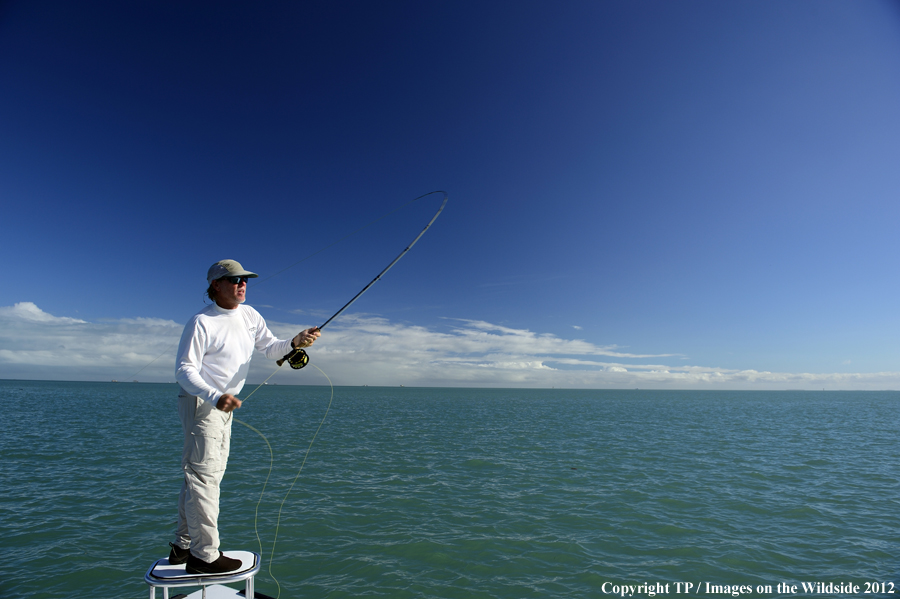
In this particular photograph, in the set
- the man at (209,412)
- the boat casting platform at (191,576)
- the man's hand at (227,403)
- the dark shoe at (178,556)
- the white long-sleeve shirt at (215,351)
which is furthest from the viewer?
the dark shoe at (178,556)

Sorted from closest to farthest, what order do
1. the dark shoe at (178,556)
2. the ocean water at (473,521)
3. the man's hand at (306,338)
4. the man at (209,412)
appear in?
the man at (209,412) → the dark shoe at (178,556) → the man's hand at (306,338) → the ocean water at (473,521)

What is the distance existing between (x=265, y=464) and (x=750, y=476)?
18779 millimetres

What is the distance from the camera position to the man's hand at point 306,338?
439 cm

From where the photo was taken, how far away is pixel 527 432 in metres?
30.1

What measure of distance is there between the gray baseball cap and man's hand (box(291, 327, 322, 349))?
845 millimetres

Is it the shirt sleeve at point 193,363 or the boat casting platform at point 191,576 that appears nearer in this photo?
the shirt sleeve at point 193,363

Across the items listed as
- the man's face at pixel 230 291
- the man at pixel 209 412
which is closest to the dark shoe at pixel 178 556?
the man at pixel 209 412

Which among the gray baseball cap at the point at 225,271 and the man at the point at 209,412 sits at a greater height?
Result: the gray baseball cap at the point at 225,271

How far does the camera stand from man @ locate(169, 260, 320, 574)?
3.62m

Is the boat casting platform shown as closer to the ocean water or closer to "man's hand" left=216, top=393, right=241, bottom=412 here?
"man's hand" left=216, top=393, right=241, bottom=412

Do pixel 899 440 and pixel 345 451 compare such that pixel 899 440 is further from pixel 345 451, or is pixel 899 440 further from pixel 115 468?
pixel 115 468

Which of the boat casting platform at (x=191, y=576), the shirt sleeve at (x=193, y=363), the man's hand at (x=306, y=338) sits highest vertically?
the man's hand at (x=306, y=338)

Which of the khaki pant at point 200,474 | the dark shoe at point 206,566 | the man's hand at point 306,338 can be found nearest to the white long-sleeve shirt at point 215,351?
the khaki pant at point 200,474

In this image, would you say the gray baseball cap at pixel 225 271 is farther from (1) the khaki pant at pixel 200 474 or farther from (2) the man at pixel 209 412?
(1) the khaki pant at pixel 200 474
